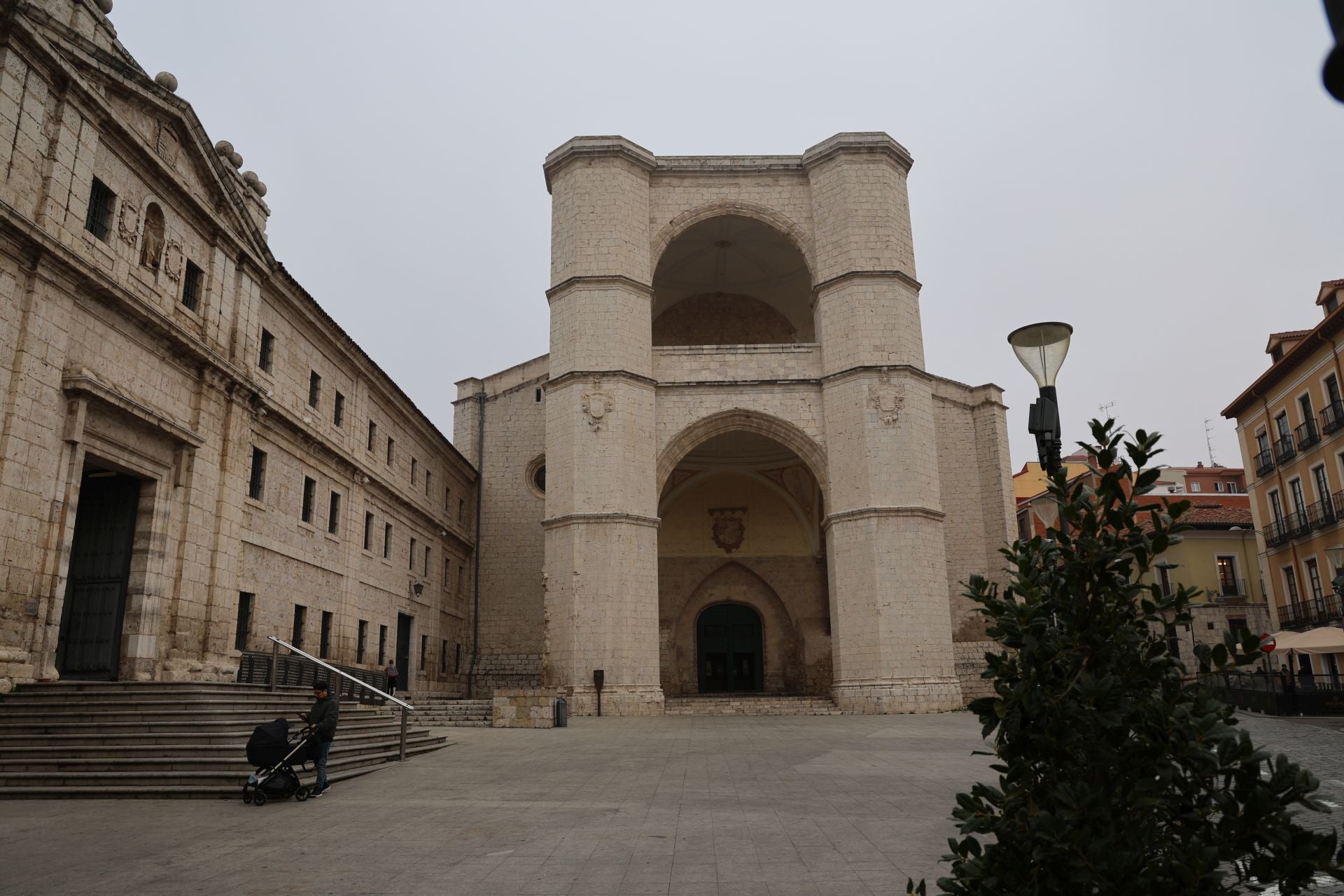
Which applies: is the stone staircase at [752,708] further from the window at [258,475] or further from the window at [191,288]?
the window at [191,288]

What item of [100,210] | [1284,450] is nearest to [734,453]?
[1284,450]

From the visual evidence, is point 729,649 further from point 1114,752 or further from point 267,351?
point 1114,752

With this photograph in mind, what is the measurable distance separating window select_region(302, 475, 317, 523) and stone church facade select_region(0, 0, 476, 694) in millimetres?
40

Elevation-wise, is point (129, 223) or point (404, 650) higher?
point (129, 223)

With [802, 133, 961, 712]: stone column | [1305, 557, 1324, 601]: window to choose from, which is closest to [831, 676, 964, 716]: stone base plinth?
[802, 133, 961, 712]: stone column

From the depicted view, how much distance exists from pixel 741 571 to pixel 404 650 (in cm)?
1219

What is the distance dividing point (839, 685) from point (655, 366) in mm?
10439

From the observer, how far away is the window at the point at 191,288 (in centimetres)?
1560

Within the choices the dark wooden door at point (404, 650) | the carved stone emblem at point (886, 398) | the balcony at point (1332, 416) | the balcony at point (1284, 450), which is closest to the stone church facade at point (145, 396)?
the dark wooden door at point (404, 650)

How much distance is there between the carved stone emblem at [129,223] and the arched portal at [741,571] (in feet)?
66.4

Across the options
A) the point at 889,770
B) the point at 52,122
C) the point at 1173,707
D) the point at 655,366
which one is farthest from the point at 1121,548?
the point at 655,366

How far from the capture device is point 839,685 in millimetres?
24422

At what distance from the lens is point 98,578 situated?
14.1 meters

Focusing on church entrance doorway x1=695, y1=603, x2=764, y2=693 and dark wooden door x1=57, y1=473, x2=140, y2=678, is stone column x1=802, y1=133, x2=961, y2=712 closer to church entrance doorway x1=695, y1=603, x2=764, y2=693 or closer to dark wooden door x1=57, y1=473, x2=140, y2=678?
church entrance doorway x1=695, y1=603, x2=764, y2=693
